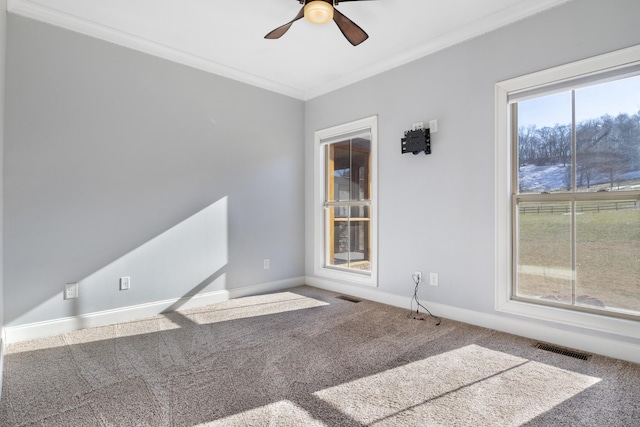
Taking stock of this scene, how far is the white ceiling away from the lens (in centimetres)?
260

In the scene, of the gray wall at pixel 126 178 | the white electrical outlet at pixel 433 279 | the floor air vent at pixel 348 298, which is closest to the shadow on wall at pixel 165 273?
the gray wall at pixel 126 178

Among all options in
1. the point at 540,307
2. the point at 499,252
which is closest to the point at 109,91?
the point at 499,252

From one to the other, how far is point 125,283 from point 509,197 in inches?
Answer: 135

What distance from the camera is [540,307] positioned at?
2.58 meters

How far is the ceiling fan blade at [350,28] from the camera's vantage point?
7.72ft

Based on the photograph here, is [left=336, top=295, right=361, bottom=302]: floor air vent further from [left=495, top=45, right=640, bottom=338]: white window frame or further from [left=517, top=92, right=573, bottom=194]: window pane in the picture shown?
[left=517, top=92, right=573, bottom=194]: window pane

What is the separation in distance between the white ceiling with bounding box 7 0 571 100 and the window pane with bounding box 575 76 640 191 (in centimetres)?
76

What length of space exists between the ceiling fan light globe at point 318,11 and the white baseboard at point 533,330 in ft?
8.46

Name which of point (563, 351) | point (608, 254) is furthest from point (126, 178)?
point (608, 254)

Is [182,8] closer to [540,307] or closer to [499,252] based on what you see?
[499,252]

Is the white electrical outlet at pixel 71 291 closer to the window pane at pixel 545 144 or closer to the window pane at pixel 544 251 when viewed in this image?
the window pane at pixel 544 251

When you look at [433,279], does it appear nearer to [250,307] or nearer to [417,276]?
[417,276]

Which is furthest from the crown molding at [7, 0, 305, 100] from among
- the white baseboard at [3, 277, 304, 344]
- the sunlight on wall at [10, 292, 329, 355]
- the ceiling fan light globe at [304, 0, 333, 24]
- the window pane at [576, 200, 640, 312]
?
Result: the window pane at [576, 200, 640, 312]

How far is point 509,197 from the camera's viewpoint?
2.75 meters
